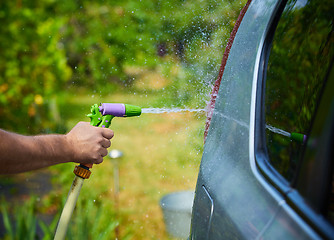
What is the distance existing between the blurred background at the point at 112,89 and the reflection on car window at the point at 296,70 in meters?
1.79

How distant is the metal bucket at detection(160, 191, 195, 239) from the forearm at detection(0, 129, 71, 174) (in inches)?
43.3

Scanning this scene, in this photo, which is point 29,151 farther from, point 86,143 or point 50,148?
point 86,143

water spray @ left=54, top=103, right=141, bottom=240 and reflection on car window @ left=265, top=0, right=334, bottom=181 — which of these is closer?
reflection on car window @ left=265, top=0, right=334, bottom=181

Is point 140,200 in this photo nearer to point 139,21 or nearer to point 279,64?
A: point 139,21

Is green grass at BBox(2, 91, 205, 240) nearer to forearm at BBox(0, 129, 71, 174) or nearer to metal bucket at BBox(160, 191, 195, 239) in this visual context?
metal bucket at BBox(160, 191, 195, 239)

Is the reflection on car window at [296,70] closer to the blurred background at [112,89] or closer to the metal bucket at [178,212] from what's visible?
the metal bucket at [178,212]

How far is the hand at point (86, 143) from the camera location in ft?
4.91

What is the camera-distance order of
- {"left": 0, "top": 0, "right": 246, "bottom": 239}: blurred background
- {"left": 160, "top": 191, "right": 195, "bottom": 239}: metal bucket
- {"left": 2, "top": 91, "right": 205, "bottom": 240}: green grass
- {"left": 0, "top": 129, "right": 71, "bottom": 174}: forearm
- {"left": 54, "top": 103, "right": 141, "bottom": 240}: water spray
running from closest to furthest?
1. {"left": 0, "top": 129, "right": 71, "bottom": 174}: forearm
2. {"left": 54, "top": 103, "right": 141, "bottom": 240}: water spray
3. {"left": 160, "top": 191, "right": 195, "bottom": 239}: metal bucket
4. {"left": 2, "top": 91, "right": 205, "bottom": 240}: green grass
5. {"left": 0, "top": 0, "right": 246, "bottom": 239}: blurred background

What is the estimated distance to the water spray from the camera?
1.50 meters

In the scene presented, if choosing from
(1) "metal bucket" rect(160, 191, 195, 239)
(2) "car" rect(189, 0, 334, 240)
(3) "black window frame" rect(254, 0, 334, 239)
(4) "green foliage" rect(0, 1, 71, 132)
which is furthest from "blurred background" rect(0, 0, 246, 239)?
(3) "black window frame" rect(254, 0, 334, 239)

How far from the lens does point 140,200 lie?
166 inches

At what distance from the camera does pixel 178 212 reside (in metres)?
2.40

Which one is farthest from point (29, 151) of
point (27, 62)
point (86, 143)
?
point (27, 62)

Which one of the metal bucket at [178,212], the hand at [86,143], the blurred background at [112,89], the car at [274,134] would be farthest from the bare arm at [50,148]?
the blurred background at [112,89]
